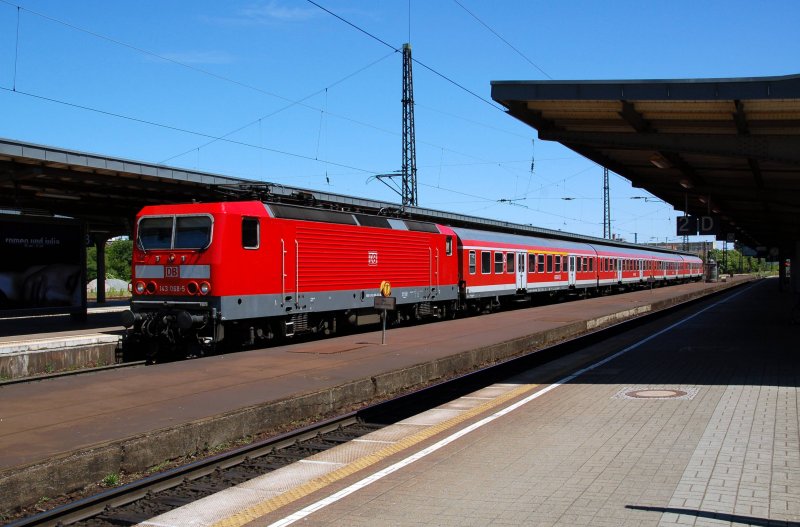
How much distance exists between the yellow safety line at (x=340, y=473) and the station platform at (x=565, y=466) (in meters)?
0.02

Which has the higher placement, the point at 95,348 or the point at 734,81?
the point at 734,81

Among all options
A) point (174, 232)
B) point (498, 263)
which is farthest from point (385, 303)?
point (498, 263)

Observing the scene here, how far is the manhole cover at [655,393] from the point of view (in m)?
10.8

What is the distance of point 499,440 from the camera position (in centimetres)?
831

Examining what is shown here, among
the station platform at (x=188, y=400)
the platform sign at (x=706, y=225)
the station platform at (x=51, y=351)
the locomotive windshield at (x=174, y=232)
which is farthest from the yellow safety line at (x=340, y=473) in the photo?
the platform sign at (x=706, y=225)

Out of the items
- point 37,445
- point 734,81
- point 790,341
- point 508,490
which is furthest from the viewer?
point 790,341

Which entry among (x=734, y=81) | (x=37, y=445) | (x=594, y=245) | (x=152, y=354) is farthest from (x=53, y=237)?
(x=594, y=245)

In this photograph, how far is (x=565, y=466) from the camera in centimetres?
707

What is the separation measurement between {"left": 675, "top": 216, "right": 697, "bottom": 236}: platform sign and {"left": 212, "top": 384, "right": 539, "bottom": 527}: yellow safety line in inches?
606

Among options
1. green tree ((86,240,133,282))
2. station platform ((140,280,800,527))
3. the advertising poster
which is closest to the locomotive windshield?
the advertising poster

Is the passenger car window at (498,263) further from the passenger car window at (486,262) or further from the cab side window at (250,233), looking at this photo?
the cab side window at (250,233)

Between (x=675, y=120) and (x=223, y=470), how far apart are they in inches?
395

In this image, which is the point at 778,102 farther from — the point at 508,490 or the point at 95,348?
the point at 95,348

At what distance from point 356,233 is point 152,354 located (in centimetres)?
640
